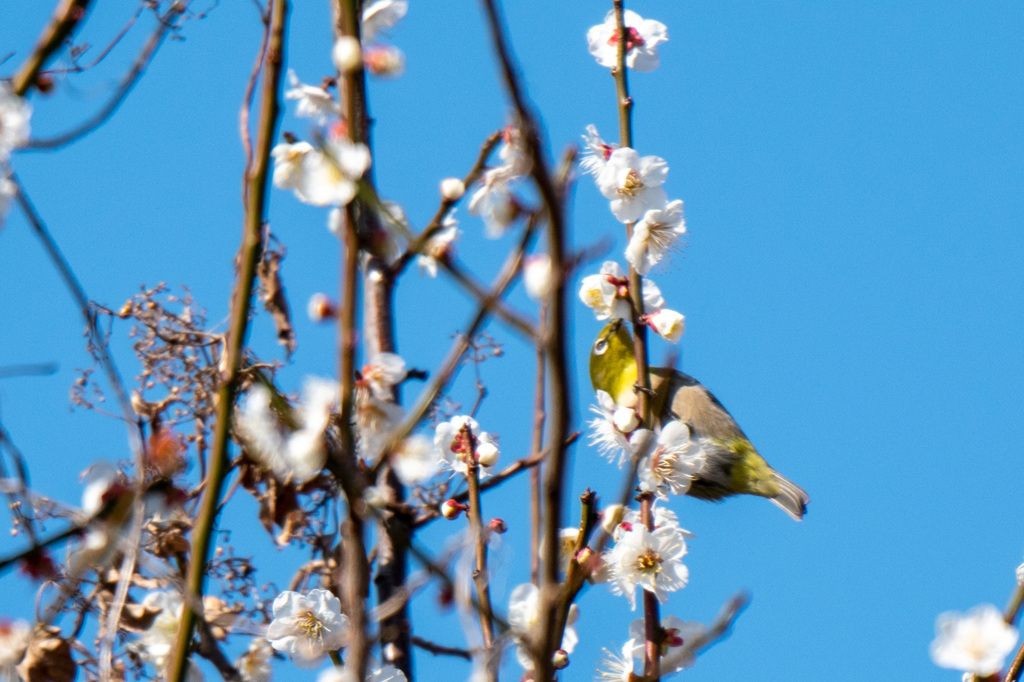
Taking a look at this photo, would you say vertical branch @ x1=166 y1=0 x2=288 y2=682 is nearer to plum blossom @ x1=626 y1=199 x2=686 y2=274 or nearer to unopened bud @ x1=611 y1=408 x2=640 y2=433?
unopened bud @ x1=611 y1=408 x2=640 y2=433

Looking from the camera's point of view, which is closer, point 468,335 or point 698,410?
point 468,335

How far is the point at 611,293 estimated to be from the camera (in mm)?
2801

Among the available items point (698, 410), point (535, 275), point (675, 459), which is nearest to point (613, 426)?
point (675, 459)

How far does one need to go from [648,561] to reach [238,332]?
140 centimetres

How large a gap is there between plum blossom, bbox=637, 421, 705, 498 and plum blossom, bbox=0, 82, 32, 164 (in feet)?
5.11

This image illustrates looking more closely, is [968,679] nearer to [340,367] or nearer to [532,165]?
[340,367]

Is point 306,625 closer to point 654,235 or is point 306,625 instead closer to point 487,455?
point 487,455

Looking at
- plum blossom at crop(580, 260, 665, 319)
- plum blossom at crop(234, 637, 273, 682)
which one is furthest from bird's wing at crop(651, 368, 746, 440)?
plum blossom at crop(234, 637, 273, 682)

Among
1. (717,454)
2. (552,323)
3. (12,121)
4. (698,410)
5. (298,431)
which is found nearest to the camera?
(552,323)

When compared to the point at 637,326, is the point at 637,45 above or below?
above

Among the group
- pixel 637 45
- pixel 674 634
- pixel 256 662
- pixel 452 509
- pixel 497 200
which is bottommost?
pixel 674 634

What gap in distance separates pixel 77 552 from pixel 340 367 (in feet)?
2.85

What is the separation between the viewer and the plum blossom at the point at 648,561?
2400 mm

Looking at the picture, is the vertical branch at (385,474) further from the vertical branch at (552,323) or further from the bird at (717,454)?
the bird at (717,454)
